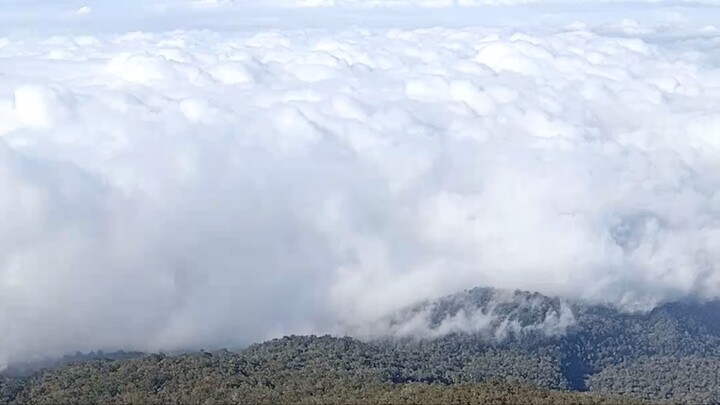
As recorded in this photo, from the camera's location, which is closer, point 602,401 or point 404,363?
point 602,401

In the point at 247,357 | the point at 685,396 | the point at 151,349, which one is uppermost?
the point at 247,357

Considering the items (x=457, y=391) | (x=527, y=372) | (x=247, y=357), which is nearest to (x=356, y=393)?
(x=457, y=391)

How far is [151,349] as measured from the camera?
617 feet

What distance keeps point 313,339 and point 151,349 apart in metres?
44.8

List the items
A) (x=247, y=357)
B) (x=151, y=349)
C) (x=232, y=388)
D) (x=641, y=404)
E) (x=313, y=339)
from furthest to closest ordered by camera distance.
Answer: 1. (x=151, y=349)
2. (x=313, y=339)
3. (x=247, y=357)
4. (x=232, y=388)
5. (x=641, y=404)

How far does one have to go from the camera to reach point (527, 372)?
189 meters

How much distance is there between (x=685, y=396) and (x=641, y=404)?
8299cm

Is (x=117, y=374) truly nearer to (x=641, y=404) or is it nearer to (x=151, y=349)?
(x=641, y=404)

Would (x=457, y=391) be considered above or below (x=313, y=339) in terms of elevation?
above

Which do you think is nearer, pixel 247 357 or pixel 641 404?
pixel 641 404

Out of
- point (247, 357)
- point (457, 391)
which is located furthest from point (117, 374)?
point (457, 391)

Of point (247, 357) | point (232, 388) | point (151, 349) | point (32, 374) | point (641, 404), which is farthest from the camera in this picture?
point (151, 349)

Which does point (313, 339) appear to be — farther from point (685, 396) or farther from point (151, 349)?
point (685, 396)

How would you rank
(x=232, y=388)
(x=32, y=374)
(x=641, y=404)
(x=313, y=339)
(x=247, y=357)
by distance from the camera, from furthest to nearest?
(x=313, y=339) → (x=247, y=357) → (x=32, y=374) → (x=232, y=388) → (x=641, y=404)
